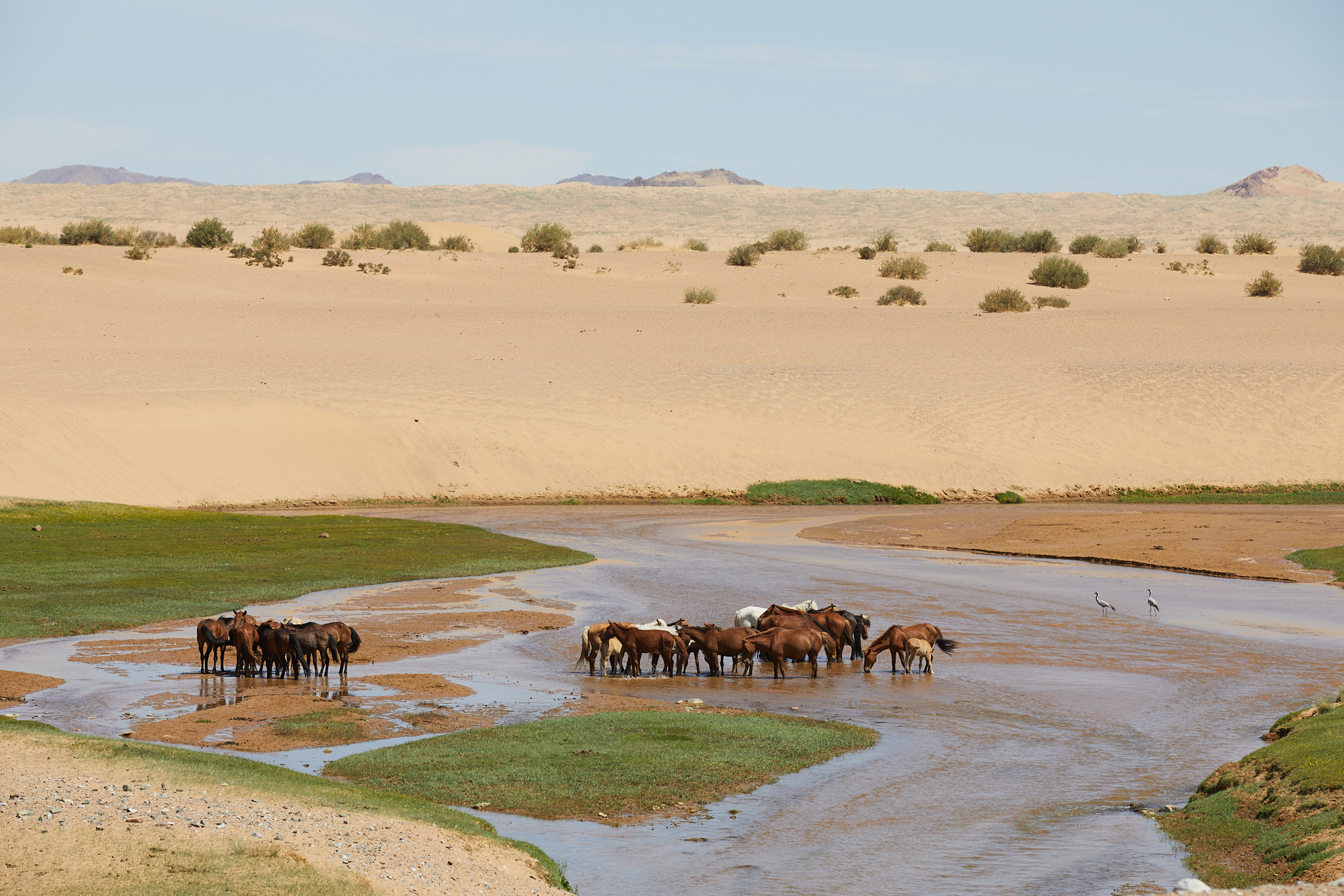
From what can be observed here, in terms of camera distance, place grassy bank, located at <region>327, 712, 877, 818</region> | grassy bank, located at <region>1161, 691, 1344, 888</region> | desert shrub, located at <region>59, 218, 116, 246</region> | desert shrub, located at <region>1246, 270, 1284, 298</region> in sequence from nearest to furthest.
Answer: grassy bank, located at <region>1161, 691, 1344, 888</region>, grassy bank, located at <region>327, 712, 877, 818</region>, desert shrub, located at <region>59, 218, 116, 246</region>, desert shrub, located at <region>1246, 270, 1284, 298</region>

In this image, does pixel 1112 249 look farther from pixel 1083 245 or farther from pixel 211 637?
pixel 211 637

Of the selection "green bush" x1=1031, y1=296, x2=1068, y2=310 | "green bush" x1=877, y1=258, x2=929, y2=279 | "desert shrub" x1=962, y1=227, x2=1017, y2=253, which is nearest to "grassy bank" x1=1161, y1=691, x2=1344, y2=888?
"green bush" x1=1031, y1=296, x2=1068, y2=310

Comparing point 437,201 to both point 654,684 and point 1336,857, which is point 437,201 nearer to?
point 654,684

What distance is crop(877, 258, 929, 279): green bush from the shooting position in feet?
285

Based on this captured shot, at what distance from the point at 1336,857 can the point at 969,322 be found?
65.9 metres

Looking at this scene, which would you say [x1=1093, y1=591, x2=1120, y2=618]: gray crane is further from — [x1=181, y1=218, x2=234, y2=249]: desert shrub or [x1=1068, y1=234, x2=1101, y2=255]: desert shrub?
[x1=1068, y1=234, x2=1101, y2=255]: desert shrub

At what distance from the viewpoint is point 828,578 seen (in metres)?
29.6

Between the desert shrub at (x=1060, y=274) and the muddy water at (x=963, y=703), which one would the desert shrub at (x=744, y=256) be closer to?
→ the desert shrub at (x=1060, y=274)

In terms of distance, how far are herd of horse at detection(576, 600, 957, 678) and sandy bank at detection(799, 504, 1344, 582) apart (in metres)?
13.8

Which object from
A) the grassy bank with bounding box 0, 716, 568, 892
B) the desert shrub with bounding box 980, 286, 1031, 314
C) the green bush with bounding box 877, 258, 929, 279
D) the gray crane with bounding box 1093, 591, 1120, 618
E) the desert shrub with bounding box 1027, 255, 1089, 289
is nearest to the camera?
the grassy bank with bounding box 0, 716, 568, 892

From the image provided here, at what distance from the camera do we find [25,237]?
84.4 metres

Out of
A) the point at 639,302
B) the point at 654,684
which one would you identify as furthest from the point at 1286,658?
the point at 639,302

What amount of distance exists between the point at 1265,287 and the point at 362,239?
59.7m

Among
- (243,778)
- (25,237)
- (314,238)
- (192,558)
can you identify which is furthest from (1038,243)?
(243,778)
